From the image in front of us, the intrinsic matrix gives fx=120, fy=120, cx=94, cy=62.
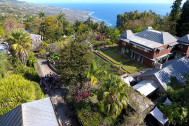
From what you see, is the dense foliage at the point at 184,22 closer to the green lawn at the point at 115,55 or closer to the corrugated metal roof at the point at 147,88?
the green lawn at the point at 115,55

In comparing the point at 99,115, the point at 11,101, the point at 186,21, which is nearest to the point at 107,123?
the point at 99,115

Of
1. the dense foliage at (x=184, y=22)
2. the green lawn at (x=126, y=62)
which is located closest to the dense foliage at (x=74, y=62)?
the green lawn at (x=126, y=62)

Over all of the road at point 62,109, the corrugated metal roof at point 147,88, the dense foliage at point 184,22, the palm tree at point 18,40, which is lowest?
the road at point 62,109

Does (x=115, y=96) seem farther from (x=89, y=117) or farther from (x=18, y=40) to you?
(x=18, y=40)

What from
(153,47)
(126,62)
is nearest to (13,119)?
(153,47)

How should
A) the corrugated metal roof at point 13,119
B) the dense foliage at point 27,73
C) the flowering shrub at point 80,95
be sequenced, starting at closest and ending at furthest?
the corrugated metal roof at point 13,119 < the flowering shrub at point 80,95 < the dense foliage at point 27,73
